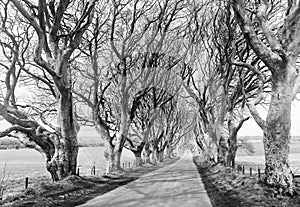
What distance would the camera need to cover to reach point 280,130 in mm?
9750

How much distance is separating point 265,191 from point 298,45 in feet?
14.7

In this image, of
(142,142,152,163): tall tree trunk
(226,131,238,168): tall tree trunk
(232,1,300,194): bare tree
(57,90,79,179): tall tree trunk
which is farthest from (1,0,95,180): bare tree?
(142,142,152,163): tall tree trunk

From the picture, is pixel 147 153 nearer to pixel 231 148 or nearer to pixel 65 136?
pixel 231 148

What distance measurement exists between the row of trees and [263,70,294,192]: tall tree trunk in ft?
0.10

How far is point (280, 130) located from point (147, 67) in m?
15.7

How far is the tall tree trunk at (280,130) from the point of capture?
9.66 meters

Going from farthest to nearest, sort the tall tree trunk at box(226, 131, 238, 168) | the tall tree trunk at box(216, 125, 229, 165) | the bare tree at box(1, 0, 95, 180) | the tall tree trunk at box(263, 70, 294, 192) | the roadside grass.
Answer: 1. the tall tree trunk at box(216, 125, 229, 165)
2. the tall tree trunk at box(226, 131, 238, 168)
3. the bare tree at box(1, 0, 95, 180)
4. the tall tree trunk at box(263, 70, 294, 192)
5. the roadside grass

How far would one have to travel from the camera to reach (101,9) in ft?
62.7

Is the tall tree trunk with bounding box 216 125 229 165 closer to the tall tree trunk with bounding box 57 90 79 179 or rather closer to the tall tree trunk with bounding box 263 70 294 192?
the tall tree trunk with bounding box 57 90 79 179

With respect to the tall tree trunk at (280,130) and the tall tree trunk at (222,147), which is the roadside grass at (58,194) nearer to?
the tall tree trunk at (280,130)

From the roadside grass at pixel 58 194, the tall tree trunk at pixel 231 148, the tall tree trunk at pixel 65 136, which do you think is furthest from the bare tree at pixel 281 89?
the tall tree trunk at pixel 231 148

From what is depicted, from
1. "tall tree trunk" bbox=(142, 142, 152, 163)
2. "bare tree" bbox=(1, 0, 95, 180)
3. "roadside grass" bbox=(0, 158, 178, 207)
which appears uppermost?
"bare tree" bbox=(1, 0, 95, 180)

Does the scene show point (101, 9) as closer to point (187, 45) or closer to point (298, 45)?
point (187, 45)

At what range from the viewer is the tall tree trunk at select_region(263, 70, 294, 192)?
9664mm
